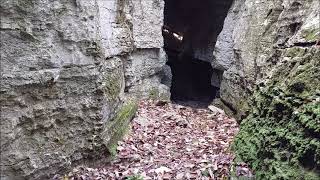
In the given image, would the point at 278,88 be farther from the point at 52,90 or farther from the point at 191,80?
the point at 191,80

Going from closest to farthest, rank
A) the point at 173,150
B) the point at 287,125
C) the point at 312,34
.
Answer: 1. the point at 287,125
2. the point at 312,34
3. the point at 173,150

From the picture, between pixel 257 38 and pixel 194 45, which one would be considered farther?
pixel 194 45

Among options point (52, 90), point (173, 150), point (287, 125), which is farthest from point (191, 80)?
point (52, 90)

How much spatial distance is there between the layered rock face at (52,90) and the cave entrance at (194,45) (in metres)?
6.87

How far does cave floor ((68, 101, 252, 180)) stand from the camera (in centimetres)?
508

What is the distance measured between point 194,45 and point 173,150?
868 cm

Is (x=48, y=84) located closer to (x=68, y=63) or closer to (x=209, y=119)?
(x=68, y=63)

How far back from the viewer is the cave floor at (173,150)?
5.08 metres

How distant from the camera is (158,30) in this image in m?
9.87

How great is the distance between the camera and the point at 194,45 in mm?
14219

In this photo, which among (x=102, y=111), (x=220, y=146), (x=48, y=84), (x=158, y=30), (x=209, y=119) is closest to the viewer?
(x=48, y=84)

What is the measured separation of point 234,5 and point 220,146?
517 cm

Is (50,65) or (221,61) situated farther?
(221,61)

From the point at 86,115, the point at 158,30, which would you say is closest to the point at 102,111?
the point at 86,115
